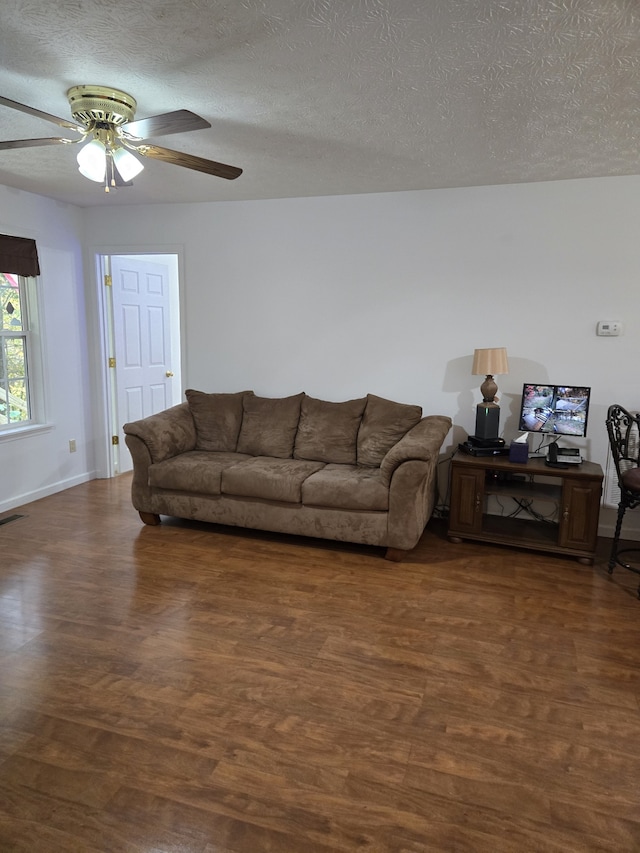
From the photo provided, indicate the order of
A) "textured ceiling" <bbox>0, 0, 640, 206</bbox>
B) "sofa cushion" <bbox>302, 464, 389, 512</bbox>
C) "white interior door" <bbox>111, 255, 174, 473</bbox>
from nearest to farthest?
"textured ceiling" <bbox>0, 0, 640, 206</bbox>, "sofa cushion" <bbox>302, 464, 389, 512</bbox>, "white interior door" <bbox>111, 255, 174, 473</bbox>

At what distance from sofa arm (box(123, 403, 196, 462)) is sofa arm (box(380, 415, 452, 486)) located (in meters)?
1.62

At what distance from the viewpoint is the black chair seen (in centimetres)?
329

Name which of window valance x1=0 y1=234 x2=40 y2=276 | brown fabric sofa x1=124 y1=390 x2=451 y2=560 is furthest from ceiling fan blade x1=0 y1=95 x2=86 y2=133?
brown fabric sofa x1=124 y1=390 x2=451 y2=560

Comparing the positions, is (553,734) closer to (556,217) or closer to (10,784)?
(10,784)

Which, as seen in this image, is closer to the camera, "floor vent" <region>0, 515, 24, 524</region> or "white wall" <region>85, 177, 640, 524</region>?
"white wall" <region>85, 177, 640, 524</region>

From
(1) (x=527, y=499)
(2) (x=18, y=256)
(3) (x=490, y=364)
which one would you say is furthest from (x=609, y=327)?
(2) (x=18, y=256)

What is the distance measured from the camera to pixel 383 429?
4.05 m

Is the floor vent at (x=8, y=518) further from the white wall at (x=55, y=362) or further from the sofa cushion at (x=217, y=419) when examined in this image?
the sofa cushion at (x=217, y=419)

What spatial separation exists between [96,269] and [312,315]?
6.96 ft

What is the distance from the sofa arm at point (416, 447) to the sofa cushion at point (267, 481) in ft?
1.92

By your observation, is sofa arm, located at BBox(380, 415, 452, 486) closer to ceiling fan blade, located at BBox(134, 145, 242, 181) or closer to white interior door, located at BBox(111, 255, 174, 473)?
ceiling fan blade, located at BBox(134, 145, 242, 181)

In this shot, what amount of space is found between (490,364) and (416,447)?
34.0 inches

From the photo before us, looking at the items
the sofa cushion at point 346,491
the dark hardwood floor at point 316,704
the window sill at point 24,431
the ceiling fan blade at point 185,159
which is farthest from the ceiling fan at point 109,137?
the window sill at point 24,431

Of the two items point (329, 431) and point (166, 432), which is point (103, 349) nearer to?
point (166, 432)
